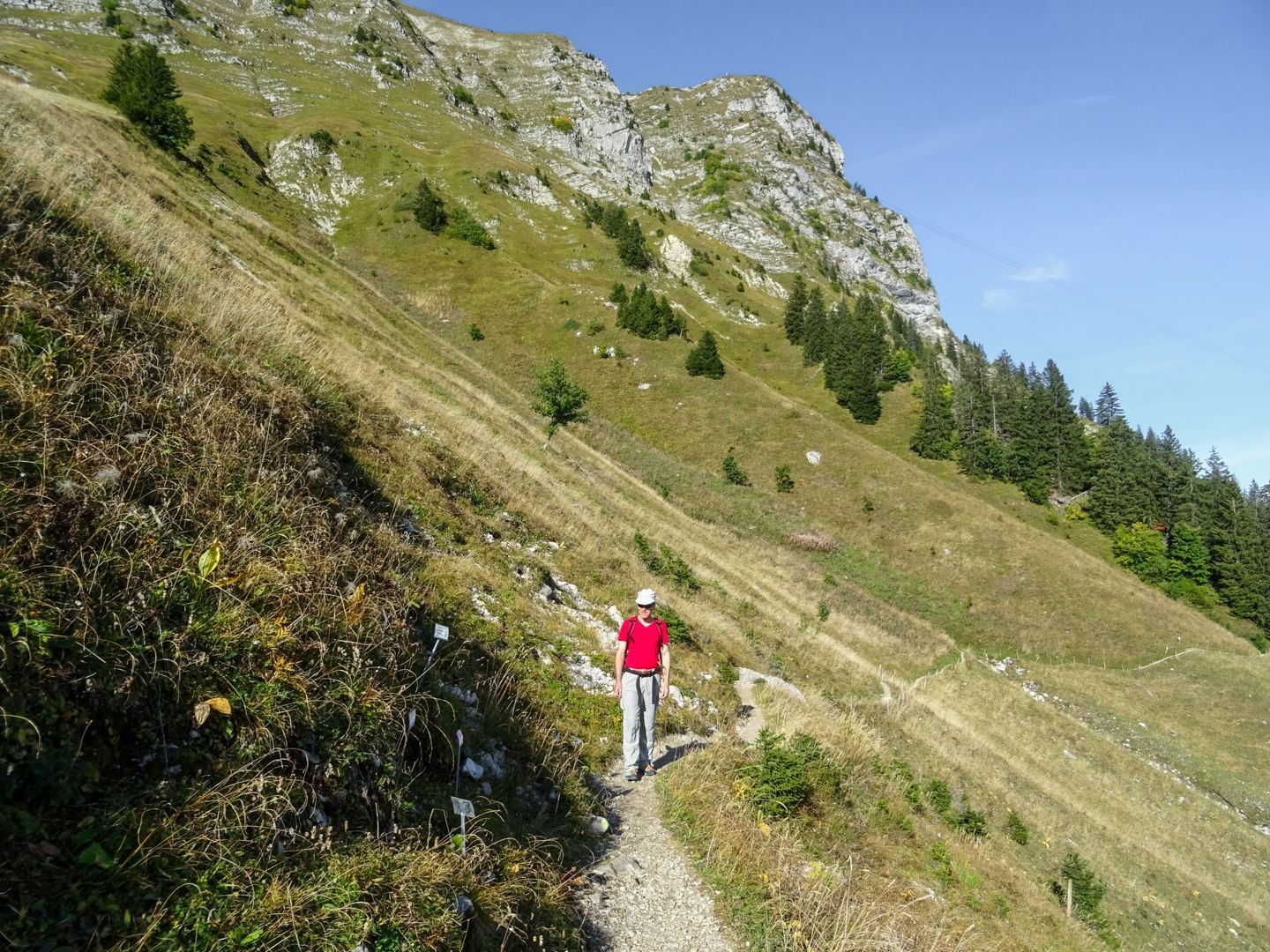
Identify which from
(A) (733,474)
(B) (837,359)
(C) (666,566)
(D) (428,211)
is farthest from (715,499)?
(D) (428,211)

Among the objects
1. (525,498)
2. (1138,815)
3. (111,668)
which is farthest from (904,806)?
(1138,815)

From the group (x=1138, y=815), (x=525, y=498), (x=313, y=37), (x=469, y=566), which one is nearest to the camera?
(x=469, y=566)

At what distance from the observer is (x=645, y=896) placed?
6.30 meters

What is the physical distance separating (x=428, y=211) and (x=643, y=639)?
79.4m

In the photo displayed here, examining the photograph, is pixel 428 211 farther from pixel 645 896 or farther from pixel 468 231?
pixel 645 896

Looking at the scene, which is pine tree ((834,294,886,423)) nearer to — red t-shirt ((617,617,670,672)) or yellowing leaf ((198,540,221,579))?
Answer: red t-shirt ((617,617,670,672))

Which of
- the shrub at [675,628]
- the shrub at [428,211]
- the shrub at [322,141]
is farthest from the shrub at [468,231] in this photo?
the shrub at [675,628]

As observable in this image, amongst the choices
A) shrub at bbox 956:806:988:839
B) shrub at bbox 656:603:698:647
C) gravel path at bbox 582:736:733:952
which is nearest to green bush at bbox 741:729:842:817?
gravel path at bbox 582:736:733:952

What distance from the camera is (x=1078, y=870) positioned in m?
15.5

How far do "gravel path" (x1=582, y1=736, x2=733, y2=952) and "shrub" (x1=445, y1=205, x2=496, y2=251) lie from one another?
79.9 meters

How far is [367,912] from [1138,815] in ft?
117

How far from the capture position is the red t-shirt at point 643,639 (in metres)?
8.85

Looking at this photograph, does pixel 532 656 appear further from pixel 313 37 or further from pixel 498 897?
pixel 313 37

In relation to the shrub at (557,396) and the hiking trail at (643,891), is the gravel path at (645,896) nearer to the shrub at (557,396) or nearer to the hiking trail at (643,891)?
the hiking trail at (643,891)
